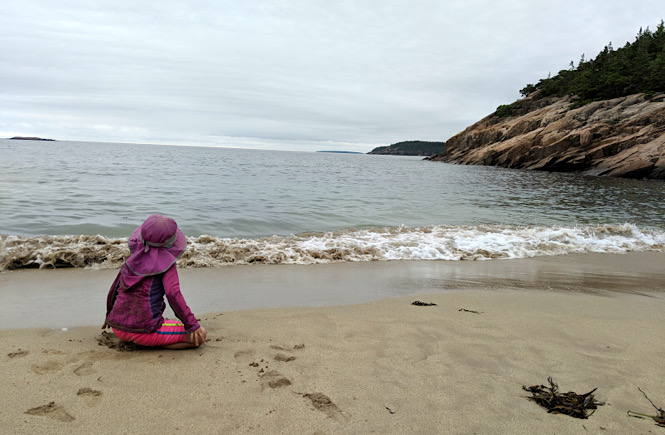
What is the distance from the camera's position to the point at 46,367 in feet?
9.17

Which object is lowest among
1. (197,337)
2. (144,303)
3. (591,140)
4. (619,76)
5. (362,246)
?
(362,246)

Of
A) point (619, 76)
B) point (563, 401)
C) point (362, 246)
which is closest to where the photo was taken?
point (563, 401)

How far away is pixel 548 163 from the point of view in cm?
3903

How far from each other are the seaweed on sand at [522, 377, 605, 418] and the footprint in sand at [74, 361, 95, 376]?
10.5 feet

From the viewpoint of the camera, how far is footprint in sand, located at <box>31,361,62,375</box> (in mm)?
2734

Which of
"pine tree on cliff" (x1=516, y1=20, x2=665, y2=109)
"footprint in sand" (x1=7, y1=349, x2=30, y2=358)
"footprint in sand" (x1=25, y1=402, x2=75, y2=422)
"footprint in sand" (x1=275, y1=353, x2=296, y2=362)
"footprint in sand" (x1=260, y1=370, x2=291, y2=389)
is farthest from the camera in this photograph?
"pine tree on cliff" (x1=516, y1=20, x2=665, y2=109)

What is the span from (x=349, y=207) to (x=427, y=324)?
10.3 meters

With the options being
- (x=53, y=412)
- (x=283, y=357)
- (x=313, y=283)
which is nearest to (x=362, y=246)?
(x=313, y=283)

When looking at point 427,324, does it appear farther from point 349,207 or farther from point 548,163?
point 548,163

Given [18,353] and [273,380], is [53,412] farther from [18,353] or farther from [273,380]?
Result: [273,380]

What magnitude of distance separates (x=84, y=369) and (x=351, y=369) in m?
2.00

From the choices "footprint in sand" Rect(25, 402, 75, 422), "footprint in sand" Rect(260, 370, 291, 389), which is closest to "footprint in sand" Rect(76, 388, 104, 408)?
"footprint in sand" Rect(25, 402, 75, 422)

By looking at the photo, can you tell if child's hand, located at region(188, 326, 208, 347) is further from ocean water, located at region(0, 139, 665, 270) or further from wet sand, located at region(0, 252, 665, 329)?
ocean water, located at region(0, 139, 665, 270)

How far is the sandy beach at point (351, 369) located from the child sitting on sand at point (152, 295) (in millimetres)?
140
